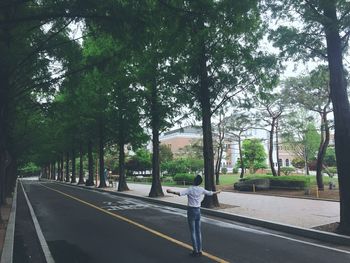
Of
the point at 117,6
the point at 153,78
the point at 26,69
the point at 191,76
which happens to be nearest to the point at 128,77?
the point at 153,78

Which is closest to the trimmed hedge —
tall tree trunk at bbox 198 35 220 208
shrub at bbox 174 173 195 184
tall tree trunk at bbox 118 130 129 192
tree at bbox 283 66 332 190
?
tree at bbox 283 66 332 190

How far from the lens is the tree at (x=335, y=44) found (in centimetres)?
1048

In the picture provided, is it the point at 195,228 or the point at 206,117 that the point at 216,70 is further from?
the point at 195,228

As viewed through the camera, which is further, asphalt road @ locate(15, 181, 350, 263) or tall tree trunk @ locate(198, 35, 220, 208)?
tall tree trunk @ locate(198, 35, 220, 208)

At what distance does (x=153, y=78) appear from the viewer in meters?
23.0

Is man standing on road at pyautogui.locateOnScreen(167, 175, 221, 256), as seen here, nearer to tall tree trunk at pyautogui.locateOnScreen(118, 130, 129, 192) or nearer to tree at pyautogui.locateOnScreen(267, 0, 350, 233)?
tree at pyautogui.locateOnScreen(267, 0, 350, 233)

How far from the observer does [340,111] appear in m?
10.7

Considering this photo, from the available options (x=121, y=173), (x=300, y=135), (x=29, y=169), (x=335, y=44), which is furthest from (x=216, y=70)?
(x=29, y=169)

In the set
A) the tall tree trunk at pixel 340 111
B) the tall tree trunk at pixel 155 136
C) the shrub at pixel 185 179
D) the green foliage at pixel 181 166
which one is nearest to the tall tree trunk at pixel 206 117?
the tall tree trunk at pixel 155 136

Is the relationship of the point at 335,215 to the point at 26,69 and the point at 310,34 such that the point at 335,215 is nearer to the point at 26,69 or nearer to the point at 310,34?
the point at 310,34

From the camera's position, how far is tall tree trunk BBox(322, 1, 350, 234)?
10430 mm

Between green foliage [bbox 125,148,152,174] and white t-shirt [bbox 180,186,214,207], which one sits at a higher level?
green foliage [bbox 125,148,152,174]

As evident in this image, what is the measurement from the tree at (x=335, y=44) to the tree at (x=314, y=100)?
1203cm

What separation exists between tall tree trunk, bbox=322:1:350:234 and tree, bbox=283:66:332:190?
1250 centimetres
